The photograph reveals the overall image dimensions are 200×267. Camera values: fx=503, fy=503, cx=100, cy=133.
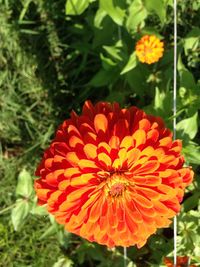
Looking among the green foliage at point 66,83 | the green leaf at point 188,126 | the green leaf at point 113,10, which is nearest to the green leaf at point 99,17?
the green foliage at point 66,83

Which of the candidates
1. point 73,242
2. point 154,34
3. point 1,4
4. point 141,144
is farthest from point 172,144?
point 1,4

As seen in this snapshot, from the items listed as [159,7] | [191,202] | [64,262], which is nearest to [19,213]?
[64,262]

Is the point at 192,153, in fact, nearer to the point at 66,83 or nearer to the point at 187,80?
the point at 187,80

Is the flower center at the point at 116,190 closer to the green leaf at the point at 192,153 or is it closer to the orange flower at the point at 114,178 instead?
the orange flower at the point at 114,178

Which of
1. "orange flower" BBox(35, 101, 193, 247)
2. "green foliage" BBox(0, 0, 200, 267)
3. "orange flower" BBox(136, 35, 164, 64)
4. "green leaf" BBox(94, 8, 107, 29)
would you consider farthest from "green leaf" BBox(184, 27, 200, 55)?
"orange flower" BBox(35, 101, 193, 247)

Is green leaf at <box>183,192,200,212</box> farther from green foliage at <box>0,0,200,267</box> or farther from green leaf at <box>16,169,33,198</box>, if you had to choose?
green leaf at <box>16,169,33,198</box>
